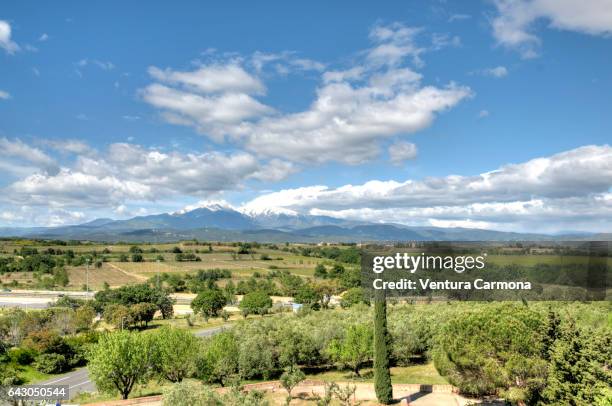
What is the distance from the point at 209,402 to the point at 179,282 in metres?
98.3

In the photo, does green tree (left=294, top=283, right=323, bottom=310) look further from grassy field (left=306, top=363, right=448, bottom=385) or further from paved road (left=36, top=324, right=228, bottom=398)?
grassy field (left=306, top=363, right=448, bottom=385)

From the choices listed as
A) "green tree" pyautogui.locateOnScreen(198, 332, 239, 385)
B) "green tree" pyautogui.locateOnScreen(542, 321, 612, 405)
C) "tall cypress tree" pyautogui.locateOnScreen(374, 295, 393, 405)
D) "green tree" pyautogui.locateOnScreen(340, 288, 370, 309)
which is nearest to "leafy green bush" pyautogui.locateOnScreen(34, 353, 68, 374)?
"green tree" pyautogui.locateOnScreen(198, 332, 239, 385)

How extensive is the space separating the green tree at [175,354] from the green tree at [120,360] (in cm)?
84

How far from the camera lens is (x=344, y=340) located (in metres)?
41.9

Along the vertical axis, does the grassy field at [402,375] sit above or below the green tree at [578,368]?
below

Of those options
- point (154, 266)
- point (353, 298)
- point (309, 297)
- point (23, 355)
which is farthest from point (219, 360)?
point (154, 266)

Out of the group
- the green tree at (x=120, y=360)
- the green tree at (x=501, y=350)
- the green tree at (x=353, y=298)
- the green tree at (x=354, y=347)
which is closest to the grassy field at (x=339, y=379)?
the green tree at (x=354, y=347)

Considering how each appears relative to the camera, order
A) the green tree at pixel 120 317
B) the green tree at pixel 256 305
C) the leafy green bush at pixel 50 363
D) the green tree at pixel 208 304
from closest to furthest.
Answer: the leafy green bush at pixel 50 363 < the green tree at pixel 120 317 < the green tree at pixel 256 305 < the green tree at pixel 208 304

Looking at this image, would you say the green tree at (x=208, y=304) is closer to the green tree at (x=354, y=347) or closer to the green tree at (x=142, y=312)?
the green tree at (x=142, y=312)

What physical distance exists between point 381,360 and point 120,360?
1892 cm

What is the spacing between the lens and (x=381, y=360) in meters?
31.3

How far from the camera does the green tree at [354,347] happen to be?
38594 millimetres

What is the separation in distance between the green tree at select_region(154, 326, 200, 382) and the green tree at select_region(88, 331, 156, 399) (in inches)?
33.0

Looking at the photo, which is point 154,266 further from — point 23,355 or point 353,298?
point 23,355
